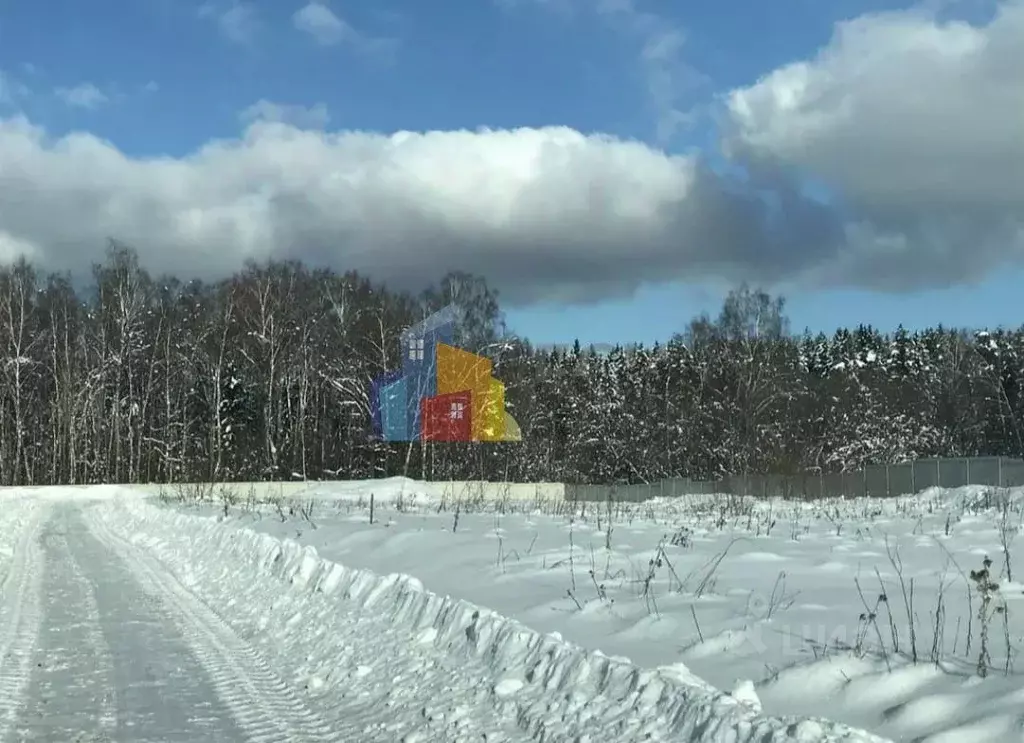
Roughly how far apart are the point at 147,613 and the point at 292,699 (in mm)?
→ 4733

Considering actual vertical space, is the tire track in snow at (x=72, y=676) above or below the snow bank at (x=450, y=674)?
below

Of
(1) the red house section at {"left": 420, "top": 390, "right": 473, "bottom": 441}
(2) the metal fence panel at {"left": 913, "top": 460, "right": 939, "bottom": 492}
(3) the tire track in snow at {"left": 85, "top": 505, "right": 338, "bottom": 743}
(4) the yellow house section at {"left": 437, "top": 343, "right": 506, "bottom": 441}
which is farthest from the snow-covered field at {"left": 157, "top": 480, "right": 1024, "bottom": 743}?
(1) the red house section at {"left": 420, "top": 390, "right": 473, "bottom": 441}

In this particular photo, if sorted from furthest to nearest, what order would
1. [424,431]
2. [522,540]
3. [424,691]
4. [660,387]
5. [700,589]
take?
[660,387], [424,431], [522,540], [700,589], [424,691]

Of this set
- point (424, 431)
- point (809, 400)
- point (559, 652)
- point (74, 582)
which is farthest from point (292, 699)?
point (809, 400)

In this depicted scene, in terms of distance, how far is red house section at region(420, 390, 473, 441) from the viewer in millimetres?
51188

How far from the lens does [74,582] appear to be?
13.9 meters

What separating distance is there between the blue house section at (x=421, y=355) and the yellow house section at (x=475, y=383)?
44 cm

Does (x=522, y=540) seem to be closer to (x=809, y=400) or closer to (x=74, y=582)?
(x=74, y=582)

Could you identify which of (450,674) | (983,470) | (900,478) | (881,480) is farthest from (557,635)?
(881,480)

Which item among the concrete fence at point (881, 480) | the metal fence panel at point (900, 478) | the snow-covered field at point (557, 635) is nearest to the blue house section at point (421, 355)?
the concrete fence at point (881, 480)

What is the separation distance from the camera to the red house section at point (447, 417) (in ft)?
168

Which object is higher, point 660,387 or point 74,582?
point 660,387

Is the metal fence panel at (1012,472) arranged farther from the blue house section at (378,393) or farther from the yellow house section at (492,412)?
the blue house section at (378,393)

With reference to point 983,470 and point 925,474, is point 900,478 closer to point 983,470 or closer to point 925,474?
point 925,474
